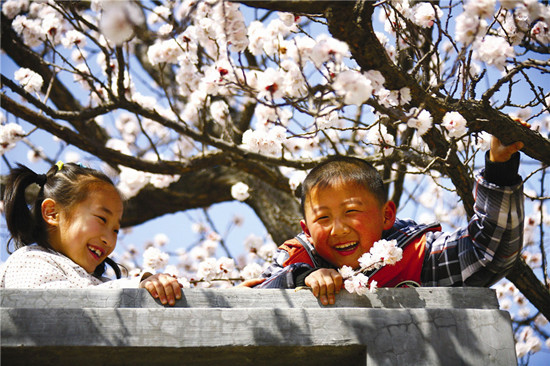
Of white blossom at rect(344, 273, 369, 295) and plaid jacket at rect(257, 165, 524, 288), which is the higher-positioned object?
plaid jacket at rect(257, 165, 524, 288)

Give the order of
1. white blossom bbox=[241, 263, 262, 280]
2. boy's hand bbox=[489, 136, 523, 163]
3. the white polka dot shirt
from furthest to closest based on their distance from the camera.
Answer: white blossom bbox=[241, 263, 262, 280] → the white polka dot shirt → boy's hand bbox=[489, 136, 523, 163]

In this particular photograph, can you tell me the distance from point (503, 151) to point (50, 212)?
6.55 ft

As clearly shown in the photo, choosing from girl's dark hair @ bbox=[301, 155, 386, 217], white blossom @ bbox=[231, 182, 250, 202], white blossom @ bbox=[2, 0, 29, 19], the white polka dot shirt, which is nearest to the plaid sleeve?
girl's dark hair @ bbox=[301, 155, 386, 217]

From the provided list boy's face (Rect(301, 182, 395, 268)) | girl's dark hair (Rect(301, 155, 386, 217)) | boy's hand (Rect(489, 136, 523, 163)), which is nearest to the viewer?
boy's hand (Rect(489, 136, 523, 163))

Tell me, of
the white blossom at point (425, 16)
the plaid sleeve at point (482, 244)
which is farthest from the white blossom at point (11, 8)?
the plaid sleeve at point (482, 244)

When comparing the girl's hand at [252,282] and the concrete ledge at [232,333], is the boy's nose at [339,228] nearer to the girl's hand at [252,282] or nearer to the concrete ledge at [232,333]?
the girl's hand at [252,282]

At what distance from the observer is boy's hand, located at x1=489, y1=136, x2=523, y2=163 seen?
6.90 ft

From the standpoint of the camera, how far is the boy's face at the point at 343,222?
Result: 7.86 ft

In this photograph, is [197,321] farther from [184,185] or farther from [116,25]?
[184,185]

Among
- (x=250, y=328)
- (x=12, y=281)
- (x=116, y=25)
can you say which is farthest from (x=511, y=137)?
(x=12, y=281)

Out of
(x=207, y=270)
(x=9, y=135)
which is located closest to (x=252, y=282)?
(x=207, y=270)

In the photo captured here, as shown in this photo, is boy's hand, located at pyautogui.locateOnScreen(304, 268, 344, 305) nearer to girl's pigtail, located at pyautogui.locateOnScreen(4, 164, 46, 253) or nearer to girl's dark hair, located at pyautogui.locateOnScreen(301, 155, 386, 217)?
girl's dark hair, located at pyautogui.locateOnScreen(301, 155, 386, 217)

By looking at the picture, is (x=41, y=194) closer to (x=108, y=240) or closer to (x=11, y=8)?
(x=108, y=240)

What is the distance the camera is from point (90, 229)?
2.61 meters
